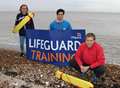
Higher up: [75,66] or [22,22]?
[22,22]

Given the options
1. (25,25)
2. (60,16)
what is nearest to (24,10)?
(25,25)

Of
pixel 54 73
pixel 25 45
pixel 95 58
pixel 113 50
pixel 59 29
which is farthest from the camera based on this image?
pixel 113 50

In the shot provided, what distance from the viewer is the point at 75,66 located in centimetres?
1258

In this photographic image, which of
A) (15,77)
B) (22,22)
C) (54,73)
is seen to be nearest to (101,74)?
(54,73)

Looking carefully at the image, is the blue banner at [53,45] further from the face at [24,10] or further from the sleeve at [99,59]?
the sleeve at [99,59]

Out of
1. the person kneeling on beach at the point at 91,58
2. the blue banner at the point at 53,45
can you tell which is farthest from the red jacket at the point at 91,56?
the blue banner at the point at 53,45

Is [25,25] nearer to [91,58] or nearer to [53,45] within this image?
[53,45]

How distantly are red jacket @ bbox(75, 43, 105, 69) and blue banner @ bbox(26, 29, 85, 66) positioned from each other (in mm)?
1626

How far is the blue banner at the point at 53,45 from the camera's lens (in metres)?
14.0

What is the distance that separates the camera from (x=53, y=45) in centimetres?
1423

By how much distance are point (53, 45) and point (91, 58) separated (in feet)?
7.23

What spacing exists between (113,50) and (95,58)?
1029cm

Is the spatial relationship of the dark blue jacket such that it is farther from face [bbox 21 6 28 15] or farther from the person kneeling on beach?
the person kneeling on beach

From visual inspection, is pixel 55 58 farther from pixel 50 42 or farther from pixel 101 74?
pixel 101 74
